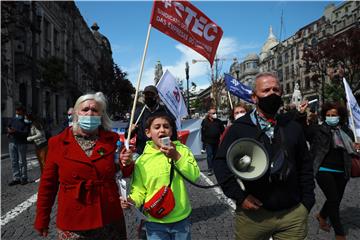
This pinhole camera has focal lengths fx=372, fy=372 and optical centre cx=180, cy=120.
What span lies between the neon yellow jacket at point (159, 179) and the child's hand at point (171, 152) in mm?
65

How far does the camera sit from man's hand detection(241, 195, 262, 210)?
2.59m

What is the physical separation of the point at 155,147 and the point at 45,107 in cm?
3811

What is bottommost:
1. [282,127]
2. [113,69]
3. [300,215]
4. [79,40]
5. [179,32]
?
[300,215]

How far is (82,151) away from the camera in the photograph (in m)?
2.73

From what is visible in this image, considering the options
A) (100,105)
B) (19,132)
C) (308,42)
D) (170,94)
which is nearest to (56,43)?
(19,132)

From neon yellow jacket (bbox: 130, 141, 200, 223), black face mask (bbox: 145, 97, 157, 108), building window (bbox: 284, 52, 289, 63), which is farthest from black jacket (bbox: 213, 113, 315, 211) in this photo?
building window (bbox: 284, 52, 289, 63)

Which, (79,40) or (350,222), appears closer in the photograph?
(350,222)

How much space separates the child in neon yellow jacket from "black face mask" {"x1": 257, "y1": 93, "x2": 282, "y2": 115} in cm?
70

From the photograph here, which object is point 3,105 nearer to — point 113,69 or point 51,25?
point 51,25

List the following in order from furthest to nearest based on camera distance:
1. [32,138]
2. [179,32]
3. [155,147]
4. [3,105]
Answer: [3,105] < [32,138] < [179,32] < [155,147]

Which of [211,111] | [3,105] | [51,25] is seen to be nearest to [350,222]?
[211,111]

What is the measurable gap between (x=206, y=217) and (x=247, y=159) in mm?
3378

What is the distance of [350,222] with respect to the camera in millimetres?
5383

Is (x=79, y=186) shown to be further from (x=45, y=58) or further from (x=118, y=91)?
(x=118, y=91)
